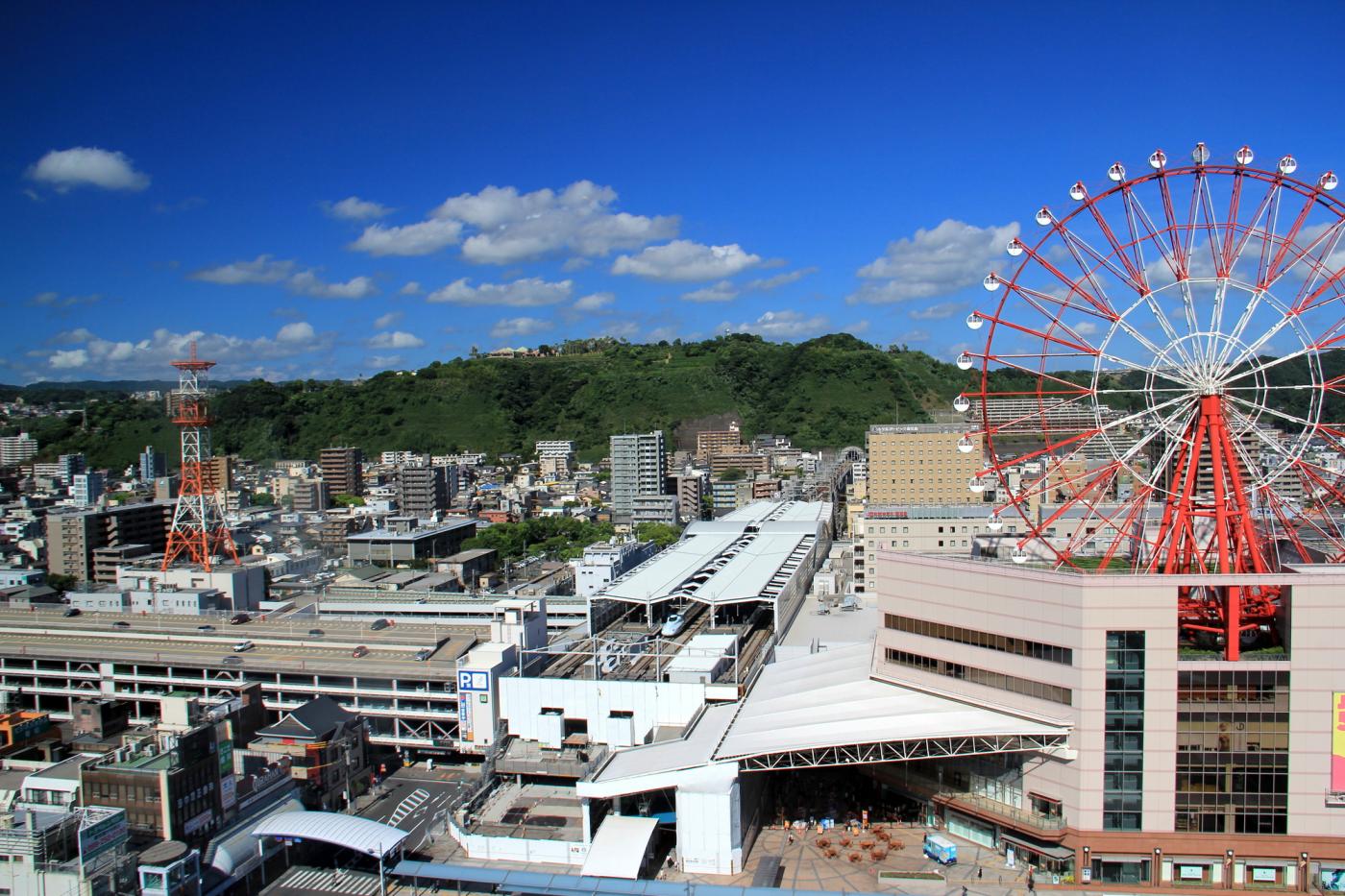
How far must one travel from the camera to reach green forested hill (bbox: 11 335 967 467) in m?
97.6

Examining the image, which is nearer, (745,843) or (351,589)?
(745,843)

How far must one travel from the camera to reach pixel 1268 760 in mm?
16516

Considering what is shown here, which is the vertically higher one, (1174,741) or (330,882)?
(1174,741)

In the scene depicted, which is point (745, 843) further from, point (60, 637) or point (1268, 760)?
point (60, 637)

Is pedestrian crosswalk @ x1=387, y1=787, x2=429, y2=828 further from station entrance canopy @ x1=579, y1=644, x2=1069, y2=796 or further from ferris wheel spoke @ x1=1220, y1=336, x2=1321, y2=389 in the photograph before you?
ferris wheel spoke @ x1=1220, y1=336, x2=1321, y2=389

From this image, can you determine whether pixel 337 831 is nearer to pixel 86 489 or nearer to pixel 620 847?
pixel 620 847

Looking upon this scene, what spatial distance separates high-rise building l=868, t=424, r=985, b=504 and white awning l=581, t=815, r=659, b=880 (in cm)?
3767

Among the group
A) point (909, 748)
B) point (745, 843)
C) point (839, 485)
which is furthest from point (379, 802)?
point (839, 485)

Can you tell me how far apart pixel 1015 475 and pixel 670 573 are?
29.8 metres

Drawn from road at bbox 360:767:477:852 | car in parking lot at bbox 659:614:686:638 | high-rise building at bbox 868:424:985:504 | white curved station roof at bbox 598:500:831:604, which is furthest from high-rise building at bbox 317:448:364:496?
road at bbox 360:767:477:852

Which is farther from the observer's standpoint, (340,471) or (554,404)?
(554,404)

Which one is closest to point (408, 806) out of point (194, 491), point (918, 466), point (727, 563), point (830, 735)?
point (830, 735)

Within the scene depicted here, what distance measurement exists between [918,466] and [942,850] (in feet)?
124

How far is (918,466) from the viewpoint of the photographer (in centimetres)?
5391
